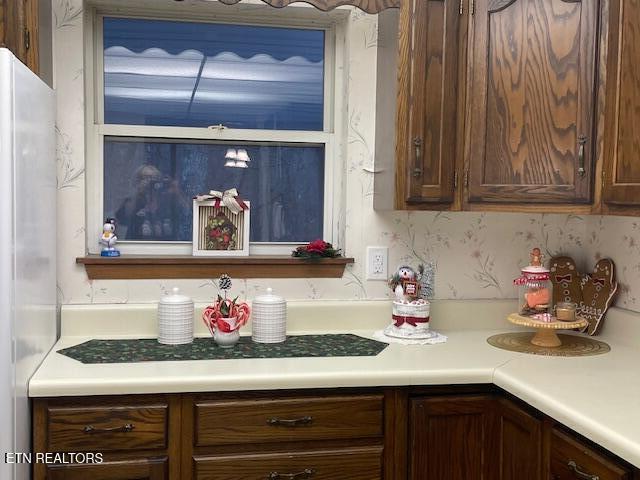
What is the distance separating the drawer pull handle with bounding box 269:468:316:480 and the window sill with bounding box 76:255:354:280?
764 mm

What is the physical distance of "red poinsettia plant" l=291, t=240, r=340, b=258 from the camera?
2539 mm

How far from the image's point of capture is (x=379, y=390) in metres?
2.03

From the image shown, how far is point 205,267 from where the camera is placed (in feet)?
8.19

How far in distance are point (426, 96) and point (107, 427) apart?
1.33 metres

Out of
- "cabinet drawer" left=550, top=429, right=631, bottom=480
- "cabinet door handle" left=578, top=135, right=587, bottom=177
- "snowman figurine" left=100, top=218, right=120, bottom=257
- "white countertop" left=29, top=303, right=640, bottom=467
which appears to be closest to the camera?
"cabinet drawer" left=550, top=429, right=631, bottom=480

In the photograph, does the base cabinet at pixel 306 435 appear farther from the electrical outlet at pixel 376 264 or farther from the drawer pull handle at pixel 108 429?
the electrical outlet at pixel 376 264

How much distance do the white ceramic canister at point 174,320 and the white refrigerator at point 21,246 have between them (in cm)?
34

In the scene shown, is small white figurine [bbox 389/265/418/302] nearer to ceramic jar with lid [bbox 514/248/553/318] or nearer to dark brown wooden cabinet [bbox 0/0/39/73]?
ceramic jar with lid [bbox 514/248/553/318]

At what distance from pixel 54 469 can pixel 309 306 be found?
0.99 meters

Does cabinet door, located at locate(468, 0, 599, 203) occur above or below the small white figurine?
above

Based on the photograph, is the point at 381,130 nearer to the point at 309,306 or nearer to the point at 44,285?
the point at 309,306

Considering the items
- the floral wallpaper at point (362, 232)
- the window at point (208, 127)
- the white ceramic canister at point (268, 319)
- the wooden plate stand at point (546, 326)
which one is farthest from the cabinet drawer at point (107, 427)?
the wooden plate stand at point (546, 326)

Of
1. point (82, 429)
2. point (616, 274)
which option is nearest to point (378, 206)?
point (616, 274)

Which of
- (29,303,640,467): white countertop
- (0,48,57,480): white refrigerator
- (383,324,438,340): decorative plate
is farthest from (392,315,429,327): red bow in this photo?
(0,48,57,480): white refrigerator
